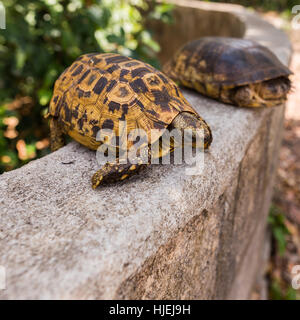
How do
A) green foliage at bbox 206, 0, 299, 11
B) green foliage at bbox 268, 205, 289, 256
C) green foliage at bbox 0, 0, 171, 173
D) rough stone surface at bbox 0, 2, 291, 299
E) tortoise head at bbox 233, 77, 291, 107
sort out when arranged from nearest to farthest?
1. rough stone surface at bbox 0, 2, 291, 299
2. tortoise head at bbox 233, 77, 291, 107
3. green foliage at bbox 0, 0, 171, 173
4. green foliage at bbox 268, 205, 289, 256
5. green foliage at bbox 206, 0, 299, 11

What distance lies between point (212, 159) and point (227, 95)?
2.91ft

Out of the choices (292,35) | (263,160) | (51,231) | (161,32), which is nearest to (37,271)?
(51,231)

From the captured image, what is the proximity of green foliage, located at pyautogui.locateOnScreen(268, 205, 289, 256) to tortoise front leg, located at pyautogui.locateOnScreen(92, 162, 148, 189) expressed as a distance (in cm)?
358

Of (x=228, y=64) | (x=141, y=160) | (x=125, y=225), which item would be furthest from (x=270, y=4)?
(x=125, y=225)

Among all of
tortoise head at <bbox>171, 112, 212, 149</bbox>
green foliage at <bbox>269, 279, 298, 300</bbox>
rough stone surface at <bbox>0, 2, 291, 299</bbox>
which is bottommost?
green foliage at <bbox>269, 279, 298, 300</bbox>

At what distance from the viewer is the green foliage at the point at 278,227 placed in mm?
4434

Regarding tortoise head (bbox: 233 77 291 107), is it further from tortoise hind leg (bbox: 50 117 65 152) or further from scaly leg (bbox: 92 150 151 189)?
tortoise hind leg (bbox: 50 117 65 152)

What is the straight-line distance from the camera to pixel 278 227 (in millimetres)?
4652

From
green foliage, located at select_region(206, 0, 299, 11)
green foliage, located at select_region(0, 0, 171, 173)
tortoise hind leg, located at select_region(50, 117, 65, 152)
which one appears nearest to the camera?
tortoise hind leg, located at select_region(50, 117, 65, 152)

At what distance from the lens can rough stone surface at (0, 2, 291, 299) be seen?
3.66 ft

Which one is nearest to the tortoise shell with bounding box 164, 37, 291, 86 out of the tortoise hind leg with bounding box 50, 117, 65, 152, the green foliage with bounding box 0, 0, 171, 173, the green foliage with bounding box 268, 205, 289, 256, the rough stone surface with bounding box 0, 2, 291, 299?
the rough stone surface with bounding box 0, 2, 291, 299

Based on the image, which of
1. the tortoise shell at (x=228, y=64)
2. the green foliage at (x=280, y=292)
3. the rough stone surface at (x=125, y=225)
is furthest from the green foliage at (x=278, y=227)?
the tortoise shell at (x=228, y=64)

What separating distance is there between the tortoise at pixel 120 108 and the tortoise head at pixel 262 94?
0.78 metres
